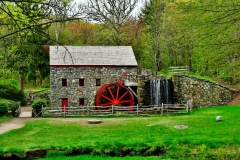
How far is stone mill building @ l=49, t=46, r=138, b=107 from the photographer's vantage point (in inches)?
961

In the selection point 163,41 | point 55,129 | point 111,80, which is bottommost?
point 55,129

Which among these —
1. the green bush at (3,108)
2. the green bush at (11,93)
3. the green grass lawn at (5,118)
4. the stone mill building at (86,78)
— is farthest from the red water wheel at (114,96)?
the green bush at (11,93)

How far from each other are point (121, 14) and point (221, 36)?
28416mm

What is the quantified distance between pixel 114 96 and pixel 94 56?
3930 mm

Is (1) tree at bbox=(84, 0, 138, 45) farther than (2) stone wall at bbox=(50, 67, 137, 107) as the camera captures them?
Yes

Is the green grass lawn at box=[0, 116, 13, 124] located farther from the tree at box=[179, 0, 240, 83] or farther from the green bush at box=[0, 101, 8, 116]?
the tree at box=[179, 0, 240, 83]

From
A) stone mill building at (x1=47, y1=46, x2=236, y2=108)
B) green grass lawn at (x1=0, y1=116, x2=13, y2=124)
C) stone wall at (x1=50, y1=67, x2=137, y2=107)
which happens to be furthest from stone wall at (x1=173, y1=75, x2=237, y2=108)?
green grass lawn at (x1=0, y1=116, x2=13, y2=124)

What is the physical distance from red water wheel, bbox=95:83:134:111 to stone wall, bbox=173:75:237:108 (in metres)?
4.38

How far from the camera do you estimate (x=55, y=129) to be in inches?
606

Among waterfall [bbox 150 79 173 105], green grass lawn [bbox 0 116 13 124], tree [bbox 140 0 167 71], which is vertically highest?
tree [bbox 140 0 167 71]

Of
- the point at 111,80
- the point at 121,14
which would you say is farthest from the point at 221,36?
the point at 121,14

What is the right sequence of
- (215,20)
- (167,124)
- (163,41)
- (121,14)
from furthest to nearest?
(121,14) < (163,41) < (167,124) < (215,20)

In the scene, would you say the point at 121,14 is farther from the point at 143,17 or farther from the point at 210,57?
the point at 210,57

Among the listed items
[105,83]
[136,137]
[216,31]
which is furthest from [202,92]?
[216,31]
